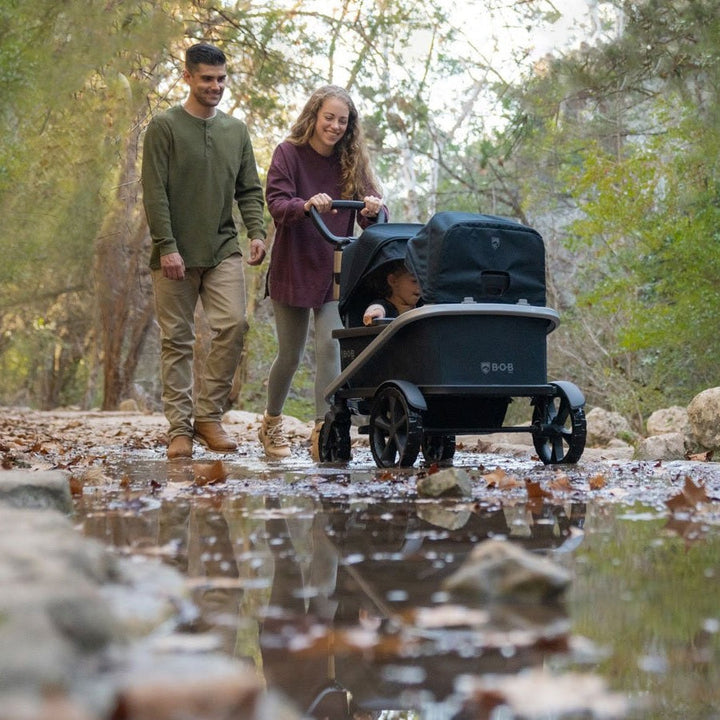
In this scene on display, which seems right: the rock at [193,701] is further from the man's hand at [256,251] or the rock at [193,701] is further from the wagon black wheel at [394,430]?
the man's hand at [256,251]

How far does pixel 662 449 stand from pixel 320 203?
11.0ft

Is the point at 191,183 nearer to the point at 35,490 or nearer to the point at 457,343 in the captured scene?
the point at 457,343

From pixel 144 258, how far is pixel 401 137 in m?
6.61

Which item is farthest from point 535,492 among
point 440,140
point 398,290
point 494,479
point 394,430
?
point 440,140

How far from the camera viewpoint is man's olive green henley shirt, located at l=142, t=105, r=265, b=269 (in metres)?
6.98

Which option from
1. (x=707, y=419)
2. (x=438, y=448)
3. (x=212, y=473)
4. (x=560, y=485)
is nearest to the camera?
(x=560, y=485)

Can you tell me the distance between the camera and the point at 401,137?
25.3 m

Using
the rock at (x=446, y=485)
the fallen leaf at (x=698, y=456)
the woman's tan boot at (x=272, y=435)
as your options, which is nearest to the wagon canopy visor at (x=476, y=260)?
the rock at (x=446, y=485)

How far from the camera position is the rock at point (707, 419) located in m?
8.30

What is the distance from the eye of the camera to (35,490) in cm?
332

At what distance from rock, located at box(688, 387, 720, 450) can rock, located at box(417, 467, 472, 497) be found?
460 centimetres

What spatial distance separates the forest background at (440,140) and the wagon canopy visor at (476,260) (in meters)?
4.30

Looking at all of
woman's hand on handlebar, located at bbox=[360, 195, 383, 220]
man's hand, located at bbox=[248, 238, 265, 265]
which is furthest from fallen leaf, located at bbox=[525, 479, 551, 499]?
man's hand, located at bbox=[248, 238, 265, 265]

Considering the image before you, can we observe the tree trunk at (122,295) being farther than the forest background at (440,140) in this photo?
Yes
